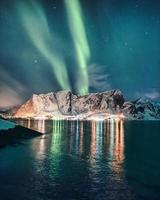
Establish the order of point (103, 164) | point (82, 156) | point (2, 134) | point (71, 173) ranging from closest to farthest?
point (71, 173) → point (103, 164) → point (82, 156) → point (2, 134)

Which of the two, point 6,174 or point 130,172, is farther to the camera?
point 130,172

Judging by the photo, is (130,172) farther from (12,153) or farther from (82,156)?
(12,153)

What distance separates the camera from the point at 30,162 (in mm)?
55375

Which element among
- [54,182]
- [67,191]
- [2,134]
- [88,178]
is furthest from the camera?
[2,134]

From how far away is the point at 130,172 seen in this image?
157 ft

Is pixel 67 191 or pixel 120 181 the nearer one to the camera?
pixel 67 191

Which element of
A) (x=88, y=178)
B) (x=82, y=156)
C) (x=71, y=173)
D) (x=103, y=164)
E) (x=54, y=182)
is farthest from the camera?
(x=82, y=156)

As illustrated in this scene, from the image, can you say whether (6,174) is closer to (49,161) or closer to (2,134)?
(49,161)

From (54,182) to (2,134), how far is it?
52.3 meters

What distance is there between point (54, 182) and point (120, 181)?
8298 millimetres

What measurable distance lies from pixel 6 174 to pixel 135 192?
58.2 feet

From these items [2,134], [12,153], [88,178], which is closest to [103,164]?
[88,178]

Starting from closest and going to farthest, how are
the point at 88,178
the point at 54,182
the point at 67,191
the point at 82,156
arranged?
the point at 67,191
the point at 54,182
the point at 88,178
the point at 82,156

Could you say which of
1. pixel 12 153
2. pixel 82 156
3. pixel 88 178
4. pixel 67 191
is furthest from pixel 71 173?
pixel 12 153
